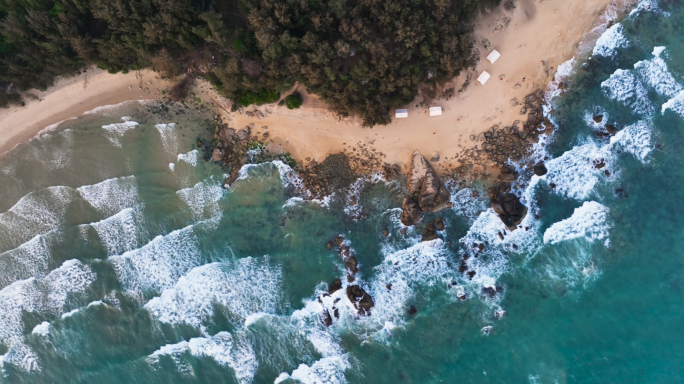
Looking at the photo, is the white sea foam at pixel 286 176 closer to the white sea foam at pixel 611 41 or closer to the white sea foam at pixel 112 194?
the white sea foam at pixel 112 194

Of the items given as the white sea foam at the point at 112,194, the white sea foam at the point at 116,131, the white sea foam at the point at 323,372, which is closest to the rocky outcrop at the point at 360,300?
the white sea foam at the point at 323,372

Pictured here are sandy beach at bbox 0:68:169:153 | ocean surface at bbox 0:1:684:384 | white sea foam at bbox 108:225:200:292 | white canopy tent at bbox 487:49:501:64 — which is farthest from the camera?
sandy beach at bbox 0:68:169:153

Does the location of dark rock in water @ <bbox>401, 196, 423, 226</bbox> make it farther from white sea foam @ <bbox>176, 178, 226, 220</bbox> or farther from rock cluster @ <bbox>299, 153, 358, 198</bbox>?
white sea foam @ <bbox>176, 178, 226, 220</bbox>

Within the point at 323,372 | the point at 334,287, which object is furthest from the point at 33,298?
the point at 334,287

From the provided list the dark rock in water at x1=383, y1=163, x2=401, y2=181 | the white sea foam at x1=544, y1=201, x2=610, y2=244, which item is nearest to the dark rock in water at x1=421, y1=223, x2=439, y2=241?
the dark rock in water at x1=383, y1=163, x2=401, y2=181

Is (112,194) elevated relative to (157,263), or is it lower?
elevated

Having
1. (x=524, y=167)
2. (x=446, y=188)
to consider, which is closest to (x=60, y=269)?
(x=446, y=188)

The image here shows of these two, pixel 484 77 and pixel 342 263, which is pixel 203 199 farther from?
pixel 484 77
